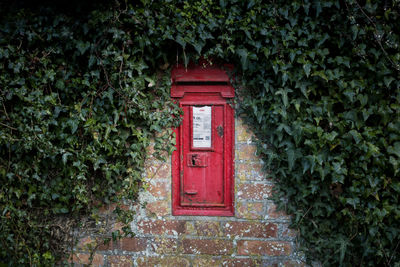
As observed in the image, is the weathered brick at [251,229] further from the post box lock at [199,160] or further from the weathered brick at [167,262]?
the post box lock at [199,160]

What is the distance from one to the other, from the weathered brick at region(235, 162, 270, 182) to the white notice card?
396 millimetres

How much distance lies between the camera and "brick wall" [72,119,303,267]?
2887mm

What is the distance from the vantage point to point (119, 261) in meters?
2.96

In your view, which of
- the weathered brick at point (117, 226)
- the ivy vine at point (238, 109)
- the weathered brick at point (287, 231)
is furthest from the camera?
the weathered brick at point (117, 226)

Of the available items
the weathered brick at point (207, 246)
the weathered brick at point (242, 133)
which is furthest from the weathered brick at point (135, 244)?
the weathered brick at point (242, 133)

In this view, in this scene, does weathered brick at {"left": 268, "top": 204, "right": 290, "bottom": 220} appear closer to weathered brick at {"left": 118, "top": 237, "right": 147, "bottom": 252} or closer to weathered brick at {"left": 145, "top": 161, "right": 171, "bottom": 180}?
weathered brick at {"left": 145, "top": 161, "right": 171, "bottom": 180}

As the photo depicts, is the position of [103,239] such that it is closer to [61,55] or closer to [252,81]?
[61,55]

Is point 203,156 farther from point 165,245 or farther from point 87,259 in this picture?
point 87,259

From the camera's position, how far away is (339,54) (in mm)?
2691

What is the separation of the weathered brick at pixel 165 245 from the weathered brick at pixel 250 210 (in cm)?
72

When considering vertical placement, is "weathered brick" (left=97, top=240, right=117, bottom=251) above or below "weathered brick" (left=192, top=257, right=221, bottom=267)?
above

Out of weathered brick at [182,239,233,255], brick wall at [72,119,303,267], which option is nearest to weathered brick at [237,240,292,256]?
brick wall at [72,119,303,267]

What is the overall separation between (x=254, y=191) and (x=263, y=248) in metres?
0.58

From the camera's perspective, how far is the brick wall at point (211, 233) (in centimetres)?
289
